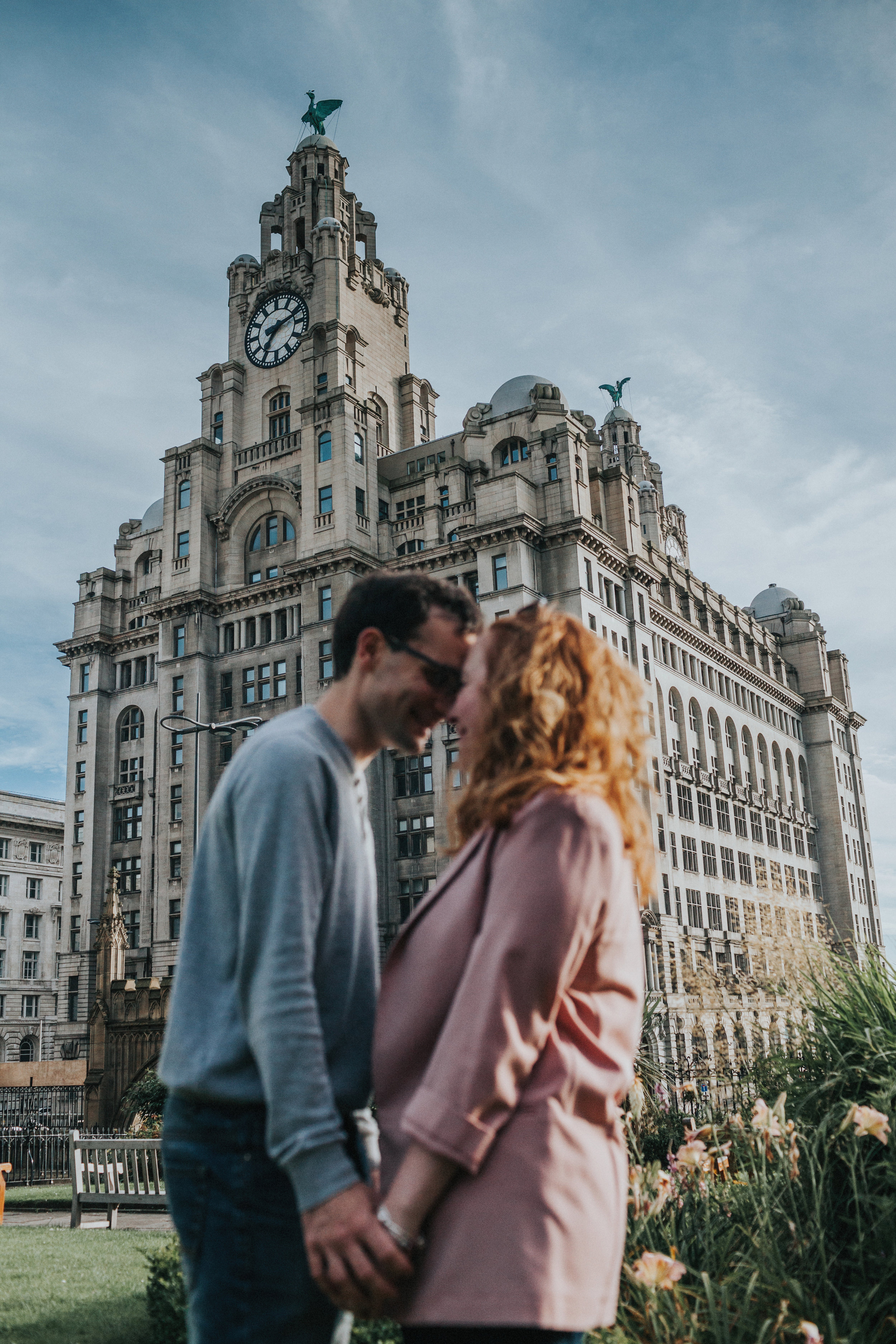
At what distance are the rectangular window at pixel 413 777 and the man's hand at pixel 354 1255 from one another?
1814 inches

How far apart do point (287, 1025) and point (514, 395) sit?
5652cm

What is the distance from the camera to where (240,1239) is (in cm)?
268

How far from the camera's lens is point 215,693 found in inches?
2217

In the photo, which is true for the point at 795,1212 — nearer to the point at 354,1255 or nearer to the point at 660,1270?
the point at 660,1270

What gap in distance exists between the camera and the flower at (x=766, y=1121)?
5277mm

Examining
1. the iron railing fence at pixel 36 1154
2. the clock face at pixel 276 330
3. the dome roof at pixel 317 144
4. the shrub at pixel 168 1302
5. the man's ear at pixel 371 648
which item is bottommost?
the iron railing fence at pixel 36 1154

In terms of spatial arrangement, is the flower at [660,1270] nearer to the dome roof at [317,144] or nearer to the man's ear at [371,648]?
the man's ear at [371,648]

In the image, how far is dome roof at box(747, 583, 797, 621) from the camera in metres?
86.9

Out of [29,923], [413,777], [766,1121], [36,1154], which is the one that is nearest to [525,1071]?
[766,1121]

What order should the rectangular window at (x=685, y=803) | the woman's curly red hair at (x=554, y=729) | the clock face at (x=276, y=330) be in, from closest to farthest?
the woman's curly red hair at (x=554, y=729) → the rectangular window at (x=685, y=803) → the clock face at (x=276, y=330)

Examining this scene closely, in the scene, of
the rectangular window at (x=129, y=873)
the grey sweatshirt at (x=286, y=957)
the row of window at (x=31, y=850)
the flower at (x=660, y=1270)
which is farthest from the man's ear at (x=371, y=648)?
the row of window at (x=31, y=850)

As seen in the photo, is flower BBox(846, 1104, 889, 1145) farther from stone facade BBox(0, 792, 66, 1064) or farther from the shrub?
stone facade BBox(0, 792, 66, 1064)

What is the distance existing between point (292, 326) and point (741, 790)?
36632 mm

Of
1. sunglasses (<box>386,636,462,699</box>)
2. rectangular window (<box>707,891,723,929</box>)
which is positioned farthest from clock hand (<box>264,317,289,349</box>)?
sunglasses (<box>386,636,462,699</box>)
